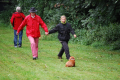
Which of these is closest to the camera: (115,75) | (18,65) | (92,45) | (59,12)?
(115,75)

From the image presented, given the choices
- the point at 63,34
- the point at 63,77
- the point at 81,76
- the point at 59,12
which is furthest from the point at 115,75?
the point at 59,12

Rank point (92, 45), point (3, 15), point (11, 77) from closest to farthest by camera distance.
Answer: point (11, 77) < point (92, 45) < point (3, 15)

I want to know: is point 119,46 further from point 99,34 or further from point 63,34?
point 63,34

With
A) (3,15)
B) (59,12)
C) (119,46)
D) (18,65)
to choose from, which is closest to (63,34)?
(18,65)

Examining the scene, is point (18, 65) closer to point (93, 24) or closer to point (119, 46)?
point (119, 46)

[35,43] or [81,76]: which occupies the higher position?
[35,43]

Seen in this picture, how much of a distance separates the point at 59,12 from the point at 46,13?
113 inches

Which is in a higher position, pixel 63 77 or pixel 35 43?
pixel 35 43

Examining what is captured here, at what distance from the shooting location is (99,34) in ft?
48.9

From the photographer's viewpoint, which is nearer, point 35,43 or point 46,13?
point 35,43

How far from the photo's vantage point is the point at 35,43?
386 inches

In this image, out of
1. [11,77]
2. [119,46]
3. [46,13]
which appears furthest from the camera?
[46,13]

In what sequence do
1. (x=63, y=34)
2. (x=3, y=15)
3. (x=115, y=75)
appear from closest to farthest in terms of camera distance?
(x=115, y=75) < (x=63, y=34) < (x=3, y=15)

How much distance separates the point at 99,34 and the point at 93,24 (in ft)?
3.14
